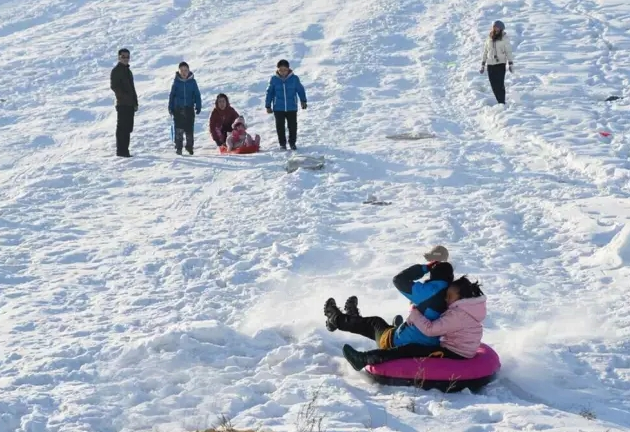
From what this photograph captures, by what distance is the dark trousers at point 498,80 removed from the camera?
16406mm

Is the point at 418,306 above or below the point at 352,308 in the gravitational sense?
above

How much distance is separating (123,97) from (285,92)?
2636 mm

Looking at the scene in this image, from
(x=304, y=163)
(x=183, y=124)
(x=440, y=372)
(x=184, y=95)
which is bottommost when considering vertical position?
(x=440, y=372)

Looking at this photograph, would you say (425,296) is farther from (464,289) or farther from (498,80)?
(498,80)

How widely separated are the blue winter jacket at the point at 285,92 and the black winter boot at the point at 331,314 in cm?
694

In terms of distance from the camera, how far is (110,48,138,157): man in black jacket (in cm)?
1426

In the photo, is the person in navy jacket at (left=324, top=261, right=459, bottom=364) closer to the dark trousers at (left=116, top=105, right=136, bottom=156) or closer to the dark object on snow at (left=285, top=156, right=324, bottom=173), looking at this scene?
the dark object on snow at (left=285, top=156, right=324, bottom=173)

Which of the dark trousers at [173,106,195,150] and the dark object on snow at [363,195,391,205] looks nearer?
the dark object on snow at [363,195,391,205]

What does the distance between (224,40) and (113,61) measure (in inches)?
121

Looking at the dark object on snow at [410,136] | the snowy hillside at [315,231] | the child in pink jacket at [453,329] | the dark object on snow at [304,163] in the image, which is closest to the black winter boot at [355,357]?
the child in pink jacket at [453,329]

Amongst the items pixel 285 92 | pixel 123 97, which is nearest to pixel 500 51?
pixel 285 92

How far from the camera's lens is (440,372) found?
6.79m

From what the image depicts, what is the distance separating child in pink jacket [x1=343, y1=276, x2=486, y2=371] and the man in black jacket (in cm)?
866

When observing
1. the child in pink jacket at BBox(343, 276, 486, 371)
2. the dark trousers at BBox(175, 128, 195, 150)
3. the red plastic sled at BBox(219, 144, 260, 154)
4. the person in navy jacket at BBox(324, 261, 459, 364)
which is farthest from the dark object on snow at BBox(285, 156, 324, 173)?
the child in pink jacket at BBox(343, 276, 486, 371)
